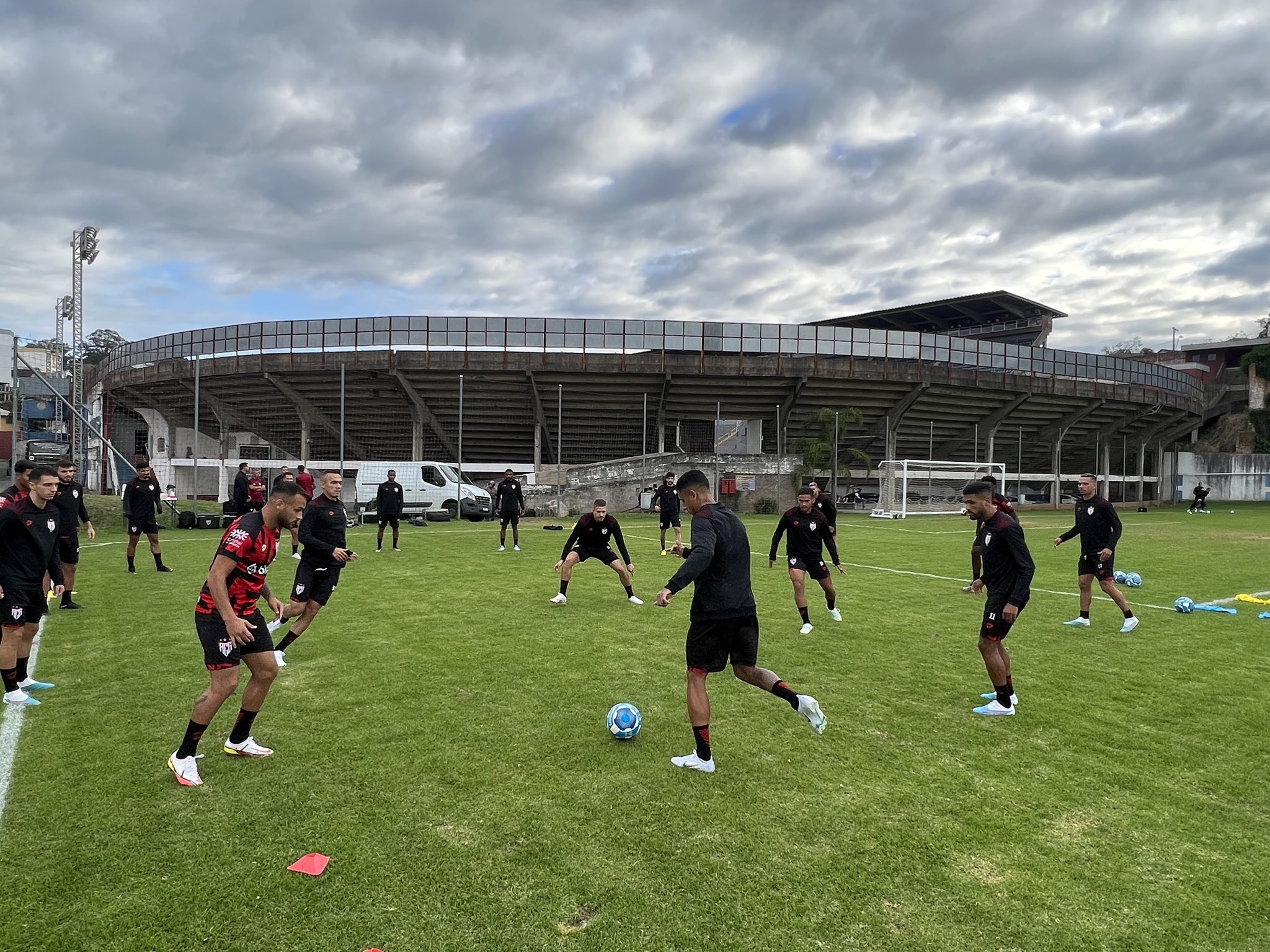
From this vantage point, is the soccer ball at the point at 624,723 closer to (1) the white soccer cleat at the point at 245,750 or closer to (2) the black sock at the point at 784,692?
(2) the black sock at the point at 784,692

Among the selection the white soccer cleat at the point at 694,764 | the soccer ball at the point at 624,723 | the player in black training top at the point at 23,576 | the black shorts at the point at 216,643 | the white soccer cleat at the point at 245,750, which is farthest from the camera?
the player in black training top at the point at 23,576

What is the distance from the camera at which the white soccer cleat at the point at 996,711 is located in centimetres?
607

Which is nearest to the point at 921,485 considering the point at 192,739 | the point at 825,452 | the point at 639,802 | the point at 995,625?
the point at 825,452

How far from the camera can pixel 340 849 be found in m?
3.81

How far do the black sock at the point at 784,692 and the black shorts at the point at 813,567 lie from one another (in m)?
4.61

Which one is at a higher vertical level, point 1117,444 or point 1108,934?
point 1117,444

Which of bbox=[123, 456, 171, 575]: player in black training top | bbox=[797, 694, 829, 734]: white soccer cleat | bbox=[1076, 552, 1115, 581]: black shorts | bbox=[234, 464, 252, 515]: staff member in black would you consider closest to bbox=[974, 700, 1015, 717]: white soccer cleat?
bbox=[797, 694, 829, 734]: white soccer cleat

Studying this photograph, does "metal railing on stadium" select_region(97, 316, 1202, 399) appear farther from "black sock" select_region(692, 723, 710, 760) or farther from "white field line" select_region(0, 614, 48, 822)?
"black sock" select_region(692, 723, 710, 760)

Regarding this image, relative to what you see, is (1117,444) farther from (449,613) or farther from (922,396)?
(449,613)

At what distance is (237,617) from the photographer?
4.66 m

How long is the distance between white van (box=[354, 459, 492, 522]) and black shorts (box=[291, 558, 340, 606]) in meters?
20.0

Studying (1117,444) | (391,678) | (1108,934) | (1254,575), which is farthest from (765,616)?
(1117,444)

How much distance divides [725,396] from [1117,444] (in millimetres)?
32507

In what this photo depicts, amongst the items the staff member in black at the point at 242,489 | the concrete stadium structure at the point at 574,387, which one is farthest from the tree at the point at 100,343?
the staff member in black at the point at 242,489
